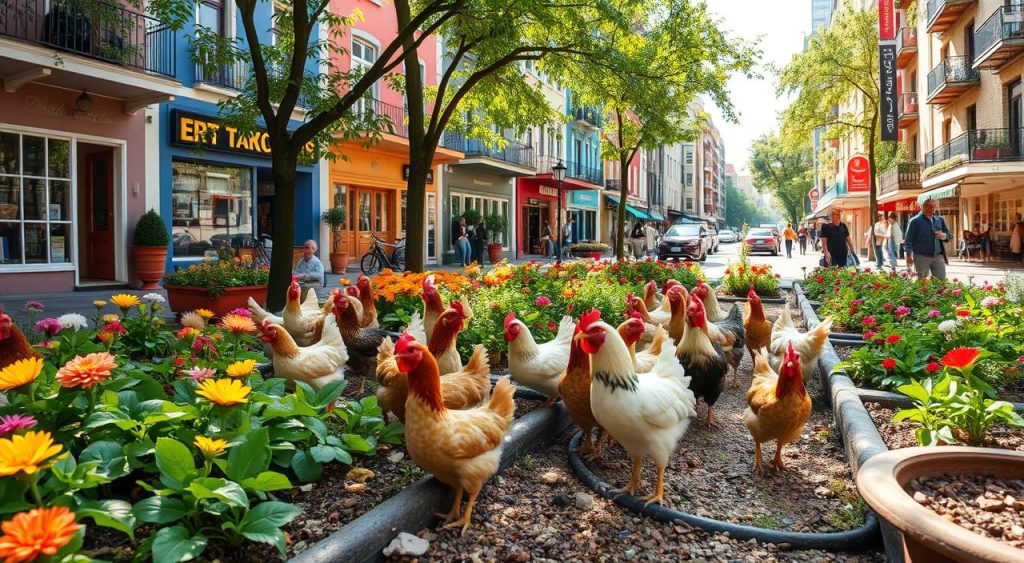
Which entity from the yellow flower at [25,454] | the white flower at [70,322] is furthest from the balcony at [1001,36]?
the yellow flower at [25,454]

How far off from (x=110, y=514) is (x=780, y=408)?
303 centimetres

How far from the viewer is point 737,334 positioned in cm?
563

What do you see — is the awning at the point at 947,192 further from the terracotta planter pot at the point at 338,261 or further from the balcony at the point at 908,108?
the terracotta planter pot at the point at 338,261

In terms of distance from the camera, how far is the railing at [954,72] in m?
25.4

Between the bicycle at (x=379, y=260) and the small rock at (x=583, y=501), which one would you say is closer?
the small rock at (x=583, y=501)

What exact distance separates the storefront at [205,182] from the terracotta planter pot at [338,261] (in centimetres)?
239

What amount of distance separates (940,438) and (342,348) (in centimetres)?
333

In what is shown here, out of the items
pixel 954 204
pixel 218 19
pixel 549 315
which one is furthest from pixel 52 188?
pixel 954 204

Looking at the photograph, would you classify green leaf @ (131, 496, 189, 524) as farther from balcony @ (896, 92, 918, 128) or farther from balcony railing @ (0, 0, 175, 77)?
balcony @ (896, 92, 918, 128)

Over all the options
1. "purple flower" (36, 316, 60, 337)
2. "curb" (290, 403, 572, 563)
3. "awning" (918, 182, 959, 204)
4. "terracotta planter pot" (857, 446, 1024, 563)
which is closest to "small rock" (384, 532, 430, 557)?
"curb" (290, 403, 572, 563)

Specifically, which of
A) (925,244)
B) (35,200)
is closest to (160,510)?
(925,244)

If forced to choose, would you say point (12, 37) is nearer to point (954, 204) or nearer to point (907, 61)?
point (954, 204)

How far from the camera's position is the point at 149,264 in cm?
1277

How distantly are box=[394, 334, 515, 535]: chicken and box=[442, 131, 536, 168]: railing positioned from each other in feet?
62.3
